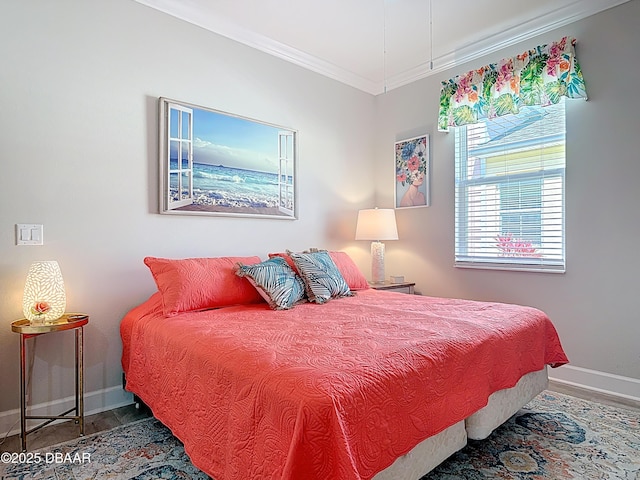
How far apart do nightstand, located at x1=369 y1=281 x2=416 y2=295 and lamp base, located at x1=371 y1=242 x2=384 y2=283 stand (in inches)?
3.4

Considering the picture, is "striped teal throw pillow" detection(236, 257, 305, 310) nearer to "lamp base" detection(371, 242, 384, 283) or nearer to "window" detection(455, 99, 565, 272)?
"lamp base" detection(371, 242, 384, 283)

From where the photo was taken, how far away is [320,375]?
126cm

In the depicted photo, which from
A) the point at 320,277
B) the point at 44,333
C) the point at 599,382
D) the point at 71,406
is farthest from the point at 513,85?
the point at 71,406

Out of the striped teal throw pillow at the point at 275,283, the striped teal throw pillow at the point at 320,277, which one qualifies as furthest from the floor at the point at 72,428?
the striped teal throw pillow at the point at 320,277

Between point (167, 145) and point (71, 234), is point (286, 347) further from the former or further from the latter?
point (167, 145)

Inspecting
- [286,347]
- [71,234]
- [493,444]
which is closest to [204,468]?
[286,347]

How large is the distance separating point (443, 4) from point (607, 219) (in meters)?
1.89

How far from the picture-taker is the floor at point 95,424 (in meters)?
2.03

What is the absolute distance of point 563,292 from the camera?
290cm

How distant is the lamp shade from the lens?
3660 millimetres

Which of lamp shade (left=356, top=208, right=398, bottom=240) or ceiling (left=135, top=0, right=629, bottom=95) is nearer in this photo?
ceiling (left=135, top=0, right=629, bottom=95)

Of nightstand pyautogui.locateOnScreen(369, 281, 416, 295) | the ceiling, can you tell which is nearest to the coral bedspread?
nightstand pyautogui.locateOnScreen(369, 281, 416, 295)

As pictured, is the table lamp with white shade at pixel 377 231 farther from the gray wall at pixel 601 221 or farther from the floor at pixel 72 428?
the floor at pixel 72 428

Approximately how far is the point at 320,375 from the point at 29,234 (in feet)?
6.38
